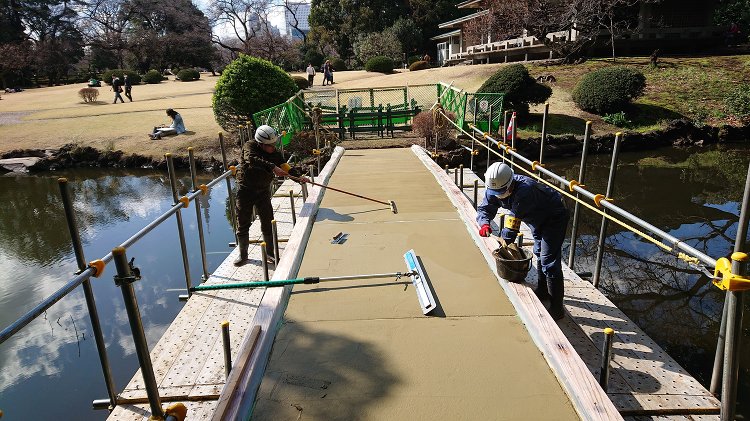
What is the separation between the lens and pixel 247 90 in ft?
49.9

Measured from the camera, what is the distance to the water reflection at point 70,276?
18.6ft

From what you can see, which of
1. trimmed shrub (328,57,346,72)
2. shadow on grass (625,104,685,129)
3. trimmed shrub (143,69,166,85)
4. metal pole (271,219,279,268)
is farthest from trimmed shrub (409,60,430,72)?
metal pole (271,219,279,268)

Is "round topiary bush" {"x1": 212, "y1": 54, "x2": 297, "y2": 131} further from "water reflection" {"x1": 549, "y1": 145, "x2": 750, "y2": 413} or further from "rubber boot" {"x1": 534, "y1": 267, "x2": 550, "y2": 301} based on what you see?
"rubber boot" {"x1": 534, "y1": 267, "x2": 550, "y2": 301}

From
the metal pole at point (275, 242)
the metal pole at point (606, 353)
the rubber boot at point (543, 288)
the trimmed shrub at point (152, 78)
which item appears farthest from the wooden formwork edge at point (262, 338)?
the trimmed shrub at point (152, 78)

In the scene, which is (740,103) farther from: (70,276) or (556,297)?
(70,276)

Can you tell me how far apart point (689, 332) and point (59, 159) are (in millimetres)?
19809

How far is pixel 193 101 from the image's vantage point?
2678cm

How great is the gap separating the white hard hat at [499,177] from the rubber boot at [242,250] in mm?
3450

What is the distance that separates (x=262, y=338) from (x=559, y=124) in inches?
660

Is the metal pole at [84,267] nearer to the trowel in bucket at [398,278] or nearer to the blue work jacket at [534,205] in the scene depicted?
the trowel in bucket at [398,278]

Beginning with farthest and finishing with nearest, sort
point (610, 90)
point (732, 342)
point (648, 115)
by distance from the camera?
point (648, 115) < point (610, 90) < point (732, 342)

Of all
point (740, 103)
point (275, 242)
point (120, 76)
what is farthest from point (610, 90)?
point (120, 76)

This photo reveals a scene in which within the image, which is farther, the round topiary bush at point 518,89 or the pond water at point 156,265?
the round topiary bush at point 518,89

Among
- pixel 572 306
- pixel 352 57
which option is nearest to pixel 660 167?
pixel 572 306
